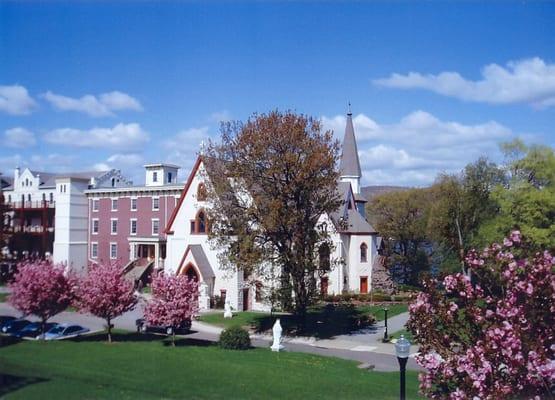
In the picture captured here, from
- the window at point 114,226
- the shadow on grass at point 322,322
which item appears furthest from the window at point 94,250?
the shadow on grass at point 322,322

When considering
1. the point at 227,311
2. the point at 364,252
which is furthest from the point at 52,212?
the point at 364,252

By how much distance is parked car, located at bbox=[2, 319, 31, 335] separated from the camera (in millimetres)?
11174

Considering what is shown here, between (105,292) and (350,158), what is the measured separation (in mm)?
27369

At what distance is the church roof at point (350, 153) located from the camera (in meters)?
39.2

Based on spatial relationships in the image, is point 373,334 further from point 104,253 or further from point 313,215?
point 104,253

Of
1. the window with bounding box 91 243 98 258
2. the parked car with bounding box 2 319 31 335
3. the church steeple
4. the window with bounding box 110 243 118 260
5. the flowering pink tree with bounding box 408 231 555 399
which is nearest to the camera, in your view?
the flowering pink tree with bounding box 408 231 555 399

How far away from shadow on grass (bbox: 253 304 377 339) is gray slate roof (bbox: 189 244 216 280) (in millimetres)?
3484

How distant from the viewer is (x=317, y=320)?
23969 mm

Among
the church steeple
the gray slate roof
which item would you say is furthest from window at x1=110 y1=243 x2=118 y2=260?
the church steeple

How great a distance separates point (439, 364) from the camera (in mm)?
8547

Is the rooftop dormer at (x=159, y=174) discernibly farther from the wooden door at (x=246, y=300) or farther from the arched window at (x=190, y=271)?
the wooden door at (x=246, y=300)

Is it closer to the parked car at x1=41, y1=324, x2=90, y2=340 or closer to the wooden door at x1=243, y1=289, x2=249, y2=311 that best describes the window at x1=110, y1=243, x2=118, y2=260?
the parked car at x1=41, y1=324, x2=90, y2=340

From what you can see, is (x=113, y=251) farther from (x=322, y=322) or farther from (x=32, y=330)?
(x=322, y=322)

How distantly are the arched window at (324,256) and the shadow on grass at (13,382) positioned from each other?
1201 cm
